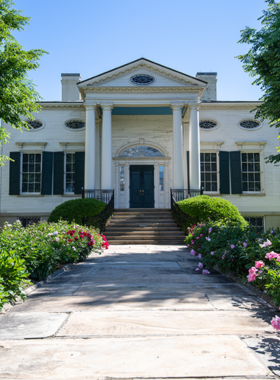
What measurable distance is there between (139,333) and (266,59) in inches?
368

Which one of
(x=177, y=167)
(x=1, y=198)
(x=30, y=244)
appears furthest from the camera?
(x=1, y=198)

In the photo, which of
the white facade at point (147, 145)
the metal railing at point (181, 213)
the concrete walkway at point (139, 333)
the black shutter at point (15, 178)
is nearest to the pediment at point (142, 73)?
the white facade at point (147, 145)

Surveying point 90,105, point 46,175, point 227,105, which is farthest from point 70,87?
point 227,105

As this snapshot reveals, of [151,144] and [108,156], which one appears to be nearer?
[108,156]

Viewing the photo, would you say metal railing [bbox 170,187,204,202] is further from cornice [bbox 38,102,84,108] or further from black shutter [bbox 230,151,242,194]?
cornice [bbox 38,102,84,108]

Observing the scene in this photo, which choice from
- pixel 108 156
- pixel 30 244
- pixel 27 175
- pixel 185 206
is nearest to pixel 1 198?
→ pixel 27 175

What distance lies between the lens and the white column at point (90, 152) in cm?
1605

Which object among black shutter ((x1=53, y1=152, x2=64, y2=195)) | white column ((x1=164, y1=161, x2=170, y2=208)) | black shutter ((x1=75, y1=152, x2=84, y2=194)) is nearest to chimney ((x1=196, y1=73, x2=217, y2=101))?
white column ((x1=164, y1=161, x2=170, y2=208))

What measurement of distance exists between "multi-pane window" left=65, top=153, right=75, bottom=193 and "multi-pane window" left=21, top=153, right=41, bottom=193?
151 centimetres

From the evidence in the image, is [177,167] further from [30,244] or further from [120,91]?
[30,244]

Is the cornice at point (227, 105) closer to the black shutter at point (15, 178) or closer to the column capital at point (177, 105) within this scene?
the column capital at point (177, 105)

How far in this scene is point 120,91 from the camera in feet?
54.1

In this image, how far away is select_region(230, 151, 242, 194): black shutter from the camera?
17812 mm

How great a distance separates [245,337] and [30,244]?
387cm
